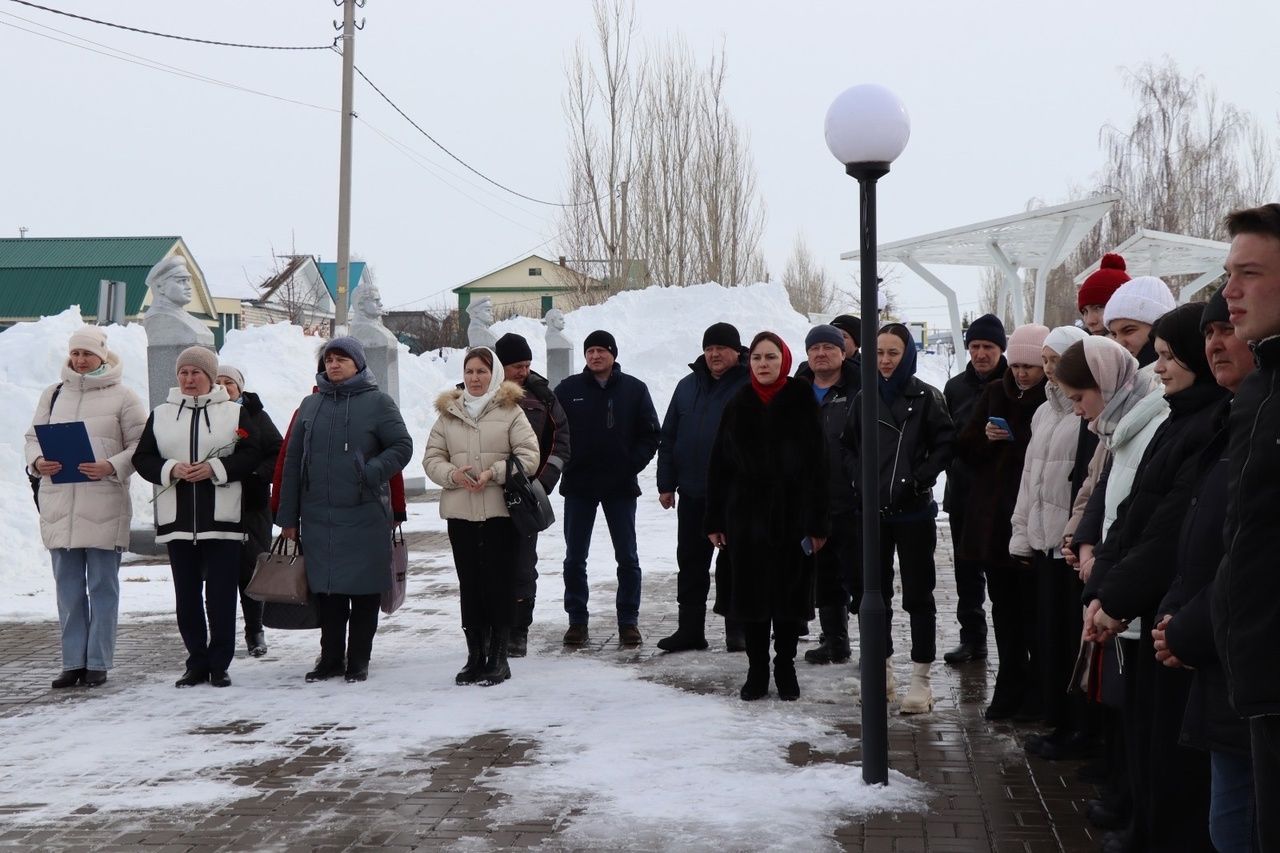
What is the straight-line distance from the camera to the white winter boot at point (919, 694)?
693 centimetres

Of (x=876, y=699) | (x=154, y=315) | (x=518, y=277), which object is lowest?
(x=876, y=699)

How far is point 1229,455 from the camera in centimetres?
279

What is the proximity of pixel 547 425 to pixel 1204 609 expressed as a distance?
577 centimetres

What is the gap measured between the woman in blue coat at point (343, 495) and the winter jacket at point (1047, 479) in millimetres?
3380

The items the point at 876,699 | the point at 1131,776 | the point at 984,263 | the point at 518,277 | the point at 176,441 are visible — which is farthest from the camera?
the point at 518,277

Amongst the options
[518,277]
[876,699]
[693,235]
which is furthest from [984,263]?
[518,277]

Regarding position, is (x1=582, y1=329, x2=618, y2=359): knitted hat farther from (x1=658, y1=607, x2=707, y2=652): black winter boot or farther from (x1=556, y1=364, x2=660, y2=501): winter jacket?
(x1=658, y1=607, x2=707, y2=652): black winter boot

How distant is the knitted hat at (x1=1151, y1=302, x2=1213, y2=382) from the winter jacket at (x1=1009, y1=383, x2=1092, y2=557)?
176cm

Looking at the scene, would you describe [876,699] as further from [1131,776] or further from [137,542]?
[137,542]

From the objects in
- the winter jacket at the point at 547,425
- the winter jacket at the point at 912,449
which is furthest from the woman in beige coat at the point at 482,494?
the winter jacket at the point at 912,449

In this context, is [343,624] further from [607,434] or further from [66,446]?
[607,434]

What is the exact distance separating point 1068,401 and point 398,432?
147 inches

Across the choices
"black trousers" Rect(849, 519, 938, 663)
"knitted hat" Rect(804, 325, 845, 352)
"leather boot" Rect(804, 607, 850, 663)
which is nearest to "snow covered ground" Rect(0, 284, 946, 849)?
"leather boot" Rect(804, 607, 850, 663)

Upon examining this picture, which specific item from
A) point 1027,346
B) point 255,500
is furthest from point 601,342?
point 1027,346
